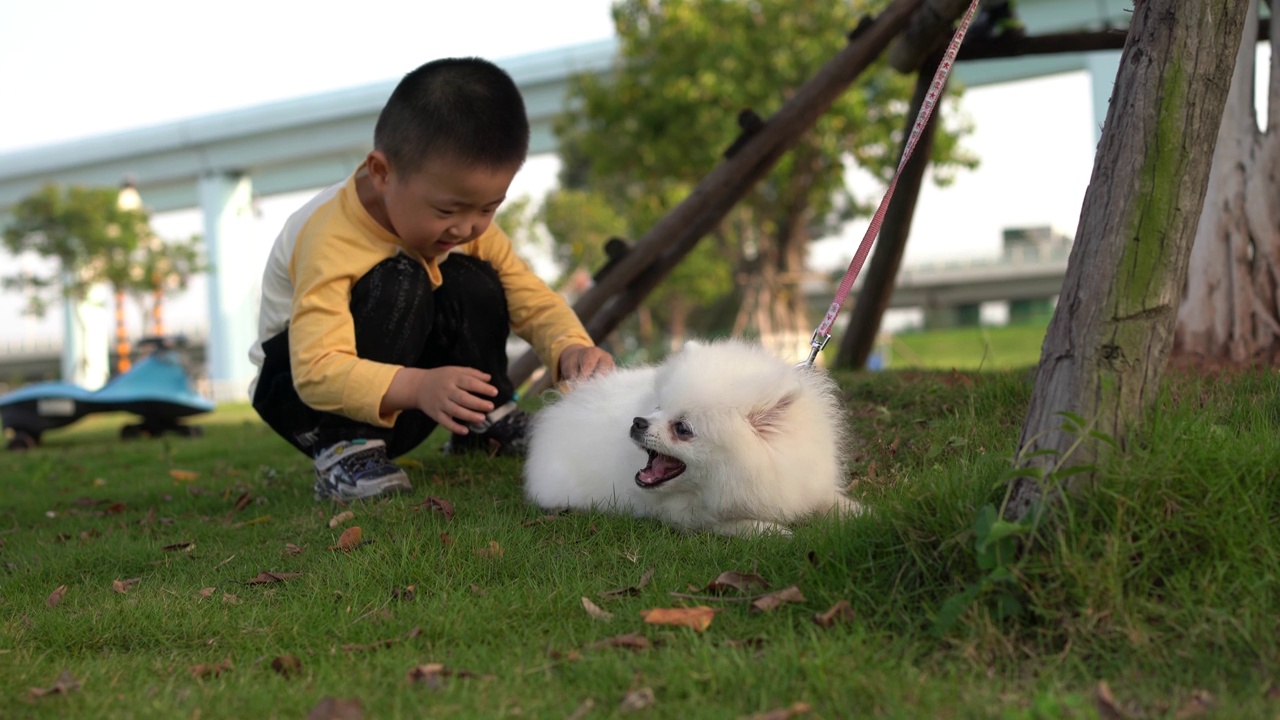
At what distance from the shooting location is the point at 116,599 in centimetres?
259

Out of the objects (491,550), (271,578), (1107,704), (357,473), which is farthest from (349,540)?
(1107,704)

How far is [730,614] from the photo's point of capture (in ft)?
7.11

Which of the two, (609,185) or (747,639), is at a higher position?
(609,185)

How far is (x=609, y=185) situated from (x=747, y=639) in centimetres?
2832

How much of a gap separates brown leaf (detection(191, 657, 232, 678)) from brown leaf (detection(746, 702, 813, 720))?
1.14 meters

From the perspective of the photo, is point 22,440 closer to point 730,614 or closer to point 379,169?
point 379,169

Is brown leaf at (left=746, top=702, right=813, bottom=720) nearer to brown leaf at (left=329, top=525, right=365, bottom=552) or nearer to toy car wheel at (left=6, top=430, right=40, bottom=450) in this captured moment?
brown leaf at (left=329, top=525, right=365, bottom=552)

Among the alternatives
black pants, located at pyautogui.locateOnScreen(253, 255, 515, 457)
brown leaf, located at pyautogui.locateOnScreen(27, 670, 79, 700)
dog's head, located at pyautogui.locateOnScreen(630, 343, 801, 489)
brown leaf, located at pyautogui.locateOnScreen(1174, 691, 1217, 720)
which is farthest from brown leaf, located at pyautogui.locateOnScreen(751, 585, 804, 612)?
black pants, located at pyautogui.locateOnScreen(253, 255, 515, 457)

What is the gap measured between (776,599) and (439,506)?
1.50 m

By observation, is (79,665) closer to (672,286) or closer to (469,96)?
(469,96)

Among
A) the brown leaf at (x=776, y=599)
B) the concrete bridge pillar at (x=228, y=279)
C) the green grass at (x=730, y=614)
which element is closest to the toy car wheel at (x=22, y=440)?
the green grass at (x=730, y=614)

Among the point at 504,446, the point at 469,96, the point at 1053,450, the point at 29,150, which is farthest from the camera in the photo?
the point at 29,150

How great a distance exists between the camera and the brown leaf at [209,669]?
204cm

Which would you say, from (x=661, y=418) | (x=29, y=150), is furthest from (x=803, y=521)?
(x=29, y=150)
